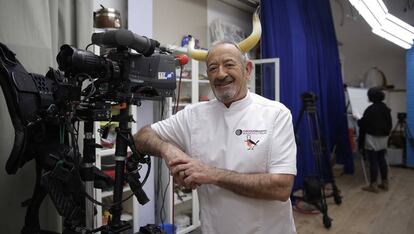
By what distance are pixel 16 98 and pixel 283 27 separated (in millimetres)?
3451

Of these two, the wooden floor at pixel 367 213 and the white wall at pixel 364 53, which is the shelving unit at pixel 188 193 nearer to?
the wooden floor at pixel 367 213

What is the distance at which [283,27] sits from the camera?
→ 12.6ft

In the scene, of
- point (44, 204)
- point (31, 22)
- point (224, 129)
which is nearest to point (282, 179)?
point (224, 129)

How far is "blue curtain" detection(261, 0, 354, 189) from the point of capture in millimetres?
3834

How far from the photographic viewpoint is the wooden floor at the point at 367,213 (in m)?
3.17

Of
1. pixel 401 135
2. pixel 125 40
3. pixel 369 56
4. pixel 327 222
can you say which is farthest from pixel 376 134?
pixel 125 40

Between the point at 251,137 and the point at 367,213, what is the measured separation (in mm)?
3104

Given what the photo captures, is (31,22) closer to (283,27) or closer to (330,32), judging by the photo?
(283,27)

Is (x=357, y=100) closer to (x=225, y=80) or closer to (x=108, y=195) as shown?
(x=108, y=195)

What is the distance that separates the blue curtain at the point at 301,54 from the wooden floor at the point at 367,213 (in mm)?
562

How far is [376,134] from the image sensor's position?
4508 millimetres

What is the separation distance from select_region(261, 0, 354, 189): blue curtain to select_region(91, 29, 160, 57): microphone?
2.96m

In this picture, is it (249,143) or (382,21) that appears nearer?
(249,143)

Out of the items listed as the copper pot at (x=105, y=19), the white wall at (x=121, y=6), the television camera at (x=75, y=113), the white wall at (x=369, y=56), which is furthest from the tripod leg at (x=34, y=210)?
the white wall at (x=369, y=56)
